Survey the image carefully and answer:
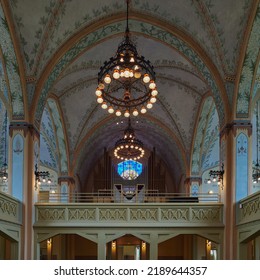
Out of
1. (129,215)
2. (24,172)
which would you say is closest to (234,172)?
(129,215)

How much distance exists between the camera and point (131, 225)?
14211 millimetres

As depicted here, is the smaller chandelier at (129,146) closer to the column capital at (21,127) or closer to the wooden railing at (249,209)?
the column capital at (21,127)

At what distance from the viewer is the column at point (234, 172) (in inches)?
507

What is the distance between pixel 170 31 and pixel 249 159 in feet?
14.1

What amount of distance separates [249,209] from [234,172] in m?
1.45

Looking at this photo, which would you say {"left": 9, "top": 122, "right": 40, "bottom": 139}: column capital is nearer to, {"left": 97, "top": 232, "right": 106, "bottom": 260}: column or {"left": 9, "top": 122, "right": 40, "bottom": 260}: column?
{"left": 9, "top": 122, "right": 40, "bottom": 260}: column

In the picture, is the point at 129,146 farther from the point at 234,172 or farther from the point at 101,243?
the point at 234,172

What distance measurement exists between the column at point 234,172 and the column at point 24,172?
18.7 feet

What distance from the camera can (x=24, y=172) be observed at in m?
13.1

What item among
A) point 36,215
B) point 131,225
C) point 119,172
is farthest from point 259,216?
point 119,172

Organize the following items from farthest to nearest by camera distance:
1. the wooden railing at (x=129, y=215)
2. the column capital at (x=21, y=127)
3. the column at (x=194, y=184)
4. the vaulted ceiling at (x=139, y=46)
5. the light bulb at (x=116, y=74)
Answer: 1. the column at (x=194, y=184)
2. the wooden railing at (x=129, y=215)
3. the column capital at (x=21, y=127)
4. the vaulted ceiling at (x=139, y=46)
5. the light bulb at (x=116, y=74)

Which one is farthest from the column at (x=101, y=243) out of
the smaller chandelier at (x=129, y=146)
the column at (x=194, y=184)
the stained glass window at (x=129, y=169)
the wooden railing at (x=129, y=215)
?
the stained glass window at (x=129, y=169)

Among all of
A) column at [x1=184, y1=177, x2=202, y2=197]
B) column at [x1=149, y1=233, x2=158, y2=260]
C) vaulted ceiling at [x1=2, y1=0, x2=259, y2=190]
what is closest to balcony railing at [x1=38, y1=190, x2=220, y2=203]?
column at [x1=184, y1=177, x2=202, y2=197]

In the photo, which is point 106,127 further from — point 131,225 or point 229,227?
point 229,227
